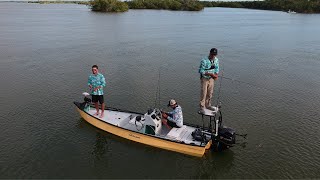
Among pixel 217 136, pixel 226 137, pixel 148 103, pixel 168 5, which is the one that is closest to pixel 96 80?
pixel 148 103

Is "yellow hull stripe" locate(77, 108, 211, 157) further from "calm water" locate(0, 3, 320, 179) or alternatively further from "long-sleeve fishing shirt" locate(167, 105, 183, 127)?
"long-sleeve fishing shirt" locate(167, 105, 183, 127)

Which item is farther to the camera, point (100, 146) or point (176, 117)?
point (100, 146)

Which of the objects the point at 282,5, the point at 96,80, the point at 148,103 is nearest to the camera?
the point at 96,80

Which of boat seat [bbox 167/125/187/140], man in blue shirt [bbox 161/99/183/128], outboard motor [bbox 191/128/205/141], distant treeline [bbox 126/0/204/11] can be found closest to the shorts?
man in blue shirt [bbox 161/99/183/128]

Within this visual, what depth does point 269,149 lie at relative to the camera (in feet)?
39.1

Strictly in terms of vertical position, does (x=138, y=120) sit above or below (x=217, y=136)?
above

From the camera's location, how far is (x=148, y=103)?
15.9 metres

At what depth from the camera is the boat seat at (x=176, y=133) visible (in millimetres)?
11547

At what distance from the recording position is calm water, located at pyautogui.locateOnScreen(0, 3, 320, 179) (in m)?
11.0

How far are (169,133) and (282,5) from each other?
3460 inches

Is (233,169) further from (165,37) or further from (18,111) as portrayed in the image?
(165,37)

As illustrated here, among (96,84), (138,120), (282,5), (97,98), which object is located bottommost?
(138,120)

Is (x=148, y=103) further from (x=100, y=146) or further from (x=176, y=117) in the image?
(x=176, y=117)

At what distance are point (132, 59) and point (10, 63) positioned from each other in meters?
8.45
